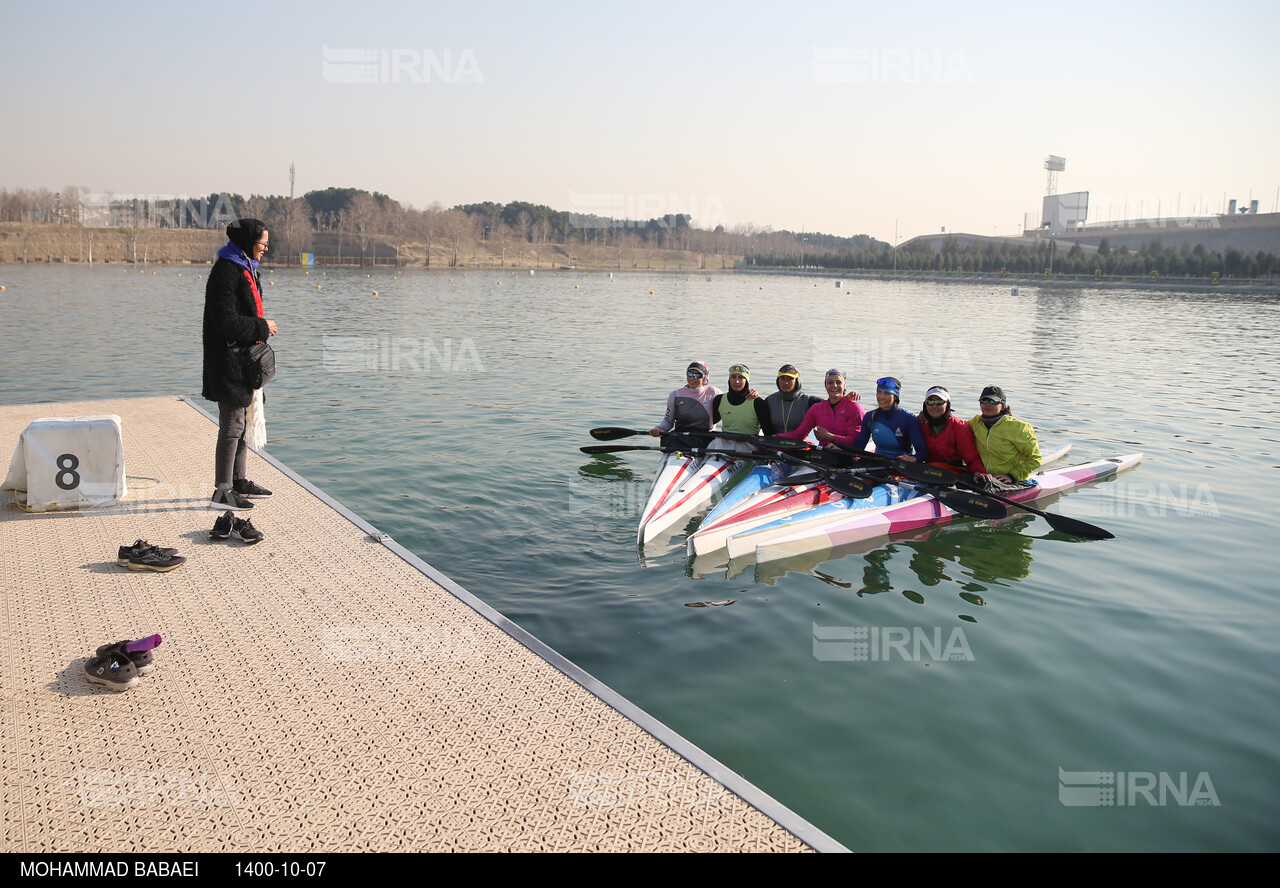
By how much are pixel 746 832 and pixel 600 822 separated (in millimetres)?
614

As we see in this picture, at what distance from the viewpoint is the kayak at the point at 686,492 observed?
901 centimetres

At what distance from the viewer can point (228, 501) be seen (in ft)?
24.8

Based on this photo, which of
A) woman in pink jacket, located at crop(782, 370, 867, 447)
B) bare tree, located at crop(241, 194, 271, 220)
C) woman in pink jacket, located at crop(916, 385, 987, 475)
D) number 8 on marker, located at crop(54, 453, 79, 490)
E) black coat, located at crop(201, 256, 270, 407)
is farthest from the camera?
bare tree, located at crop(241, 194, 271, 220)

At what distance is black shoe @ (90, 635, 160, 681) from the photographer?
14.7ft

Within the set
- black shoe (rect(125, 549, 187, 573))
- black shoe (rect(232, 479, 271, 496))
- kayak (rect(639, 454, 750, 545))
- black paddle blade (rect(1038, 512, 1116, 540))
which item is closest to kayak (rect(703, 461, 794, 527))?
kayak (rect(639, 454, 750, 545))

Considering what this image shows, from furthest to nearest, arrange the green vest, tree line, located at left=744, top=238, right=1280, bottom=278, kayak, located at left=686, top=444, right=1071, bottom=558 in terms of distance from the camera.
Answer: tree line, located at left=744, top=238, right=1280, bottom=278 → the green vest → kayak, located at left=686, top=444, right=1071, bottom=558

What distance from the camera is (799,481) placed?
9.45 metres

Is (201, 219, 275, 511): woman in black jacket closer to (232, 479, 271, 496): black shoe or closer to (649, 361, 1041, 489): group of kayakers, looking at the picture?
(232, 479, 271, 496): black shoe

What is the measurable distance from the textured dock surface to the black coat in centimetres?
144

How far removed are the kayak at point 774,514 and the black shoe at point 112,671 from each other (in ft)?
16.8

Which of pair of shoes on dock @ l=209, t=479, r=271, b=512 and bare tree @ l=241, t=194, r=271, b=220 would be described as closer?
pair of shoes on dock @ l=209, t=479, r=271, b=512
